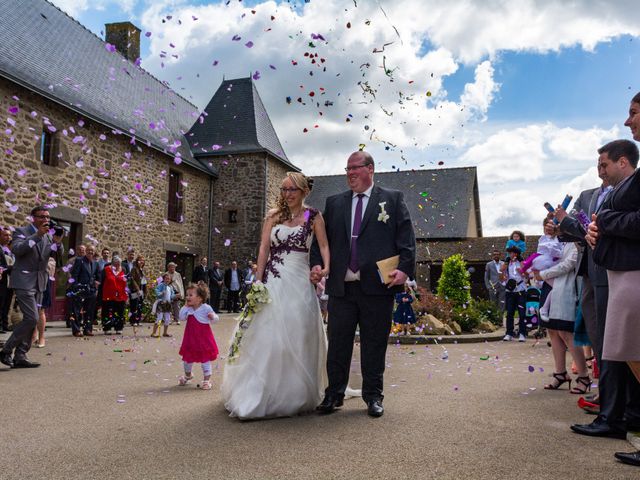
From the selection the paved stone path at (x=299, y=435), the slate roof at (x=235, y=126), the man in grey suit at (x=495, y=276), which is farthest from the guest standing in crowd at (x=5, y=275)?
the slate roof at (x=235, y=126)

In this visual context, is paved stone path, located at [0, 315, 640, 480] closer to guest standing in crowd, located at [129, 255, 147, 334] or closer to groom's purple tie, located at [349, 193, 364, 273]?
groom's purple tie, located at [349, 193, 364, 273]

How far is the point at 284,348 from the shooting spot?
4.00 meters

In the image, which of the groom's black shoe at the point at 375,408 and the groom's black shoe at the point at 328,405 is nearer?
the groom's black shoe at the point at 375,408

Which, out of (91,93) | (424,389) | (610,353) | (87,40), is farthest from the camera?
(87,40)

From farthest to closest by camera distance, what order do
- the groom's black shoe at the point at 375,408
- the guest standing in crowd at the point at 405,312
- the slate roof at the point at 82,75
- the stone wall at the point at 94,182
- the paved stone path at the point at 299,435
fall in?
the slate roof at the point at 82,75 → the stone wall at the point at 94,182 → the guest standing in crowd at the point at 405,312 → the groom's black shoe at the point at 375,408 → the paved stone path at the point at 299,435

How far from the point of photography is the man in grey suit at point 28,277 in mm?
6234

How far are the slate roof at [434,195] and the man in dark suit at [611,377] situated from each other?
24.6 m

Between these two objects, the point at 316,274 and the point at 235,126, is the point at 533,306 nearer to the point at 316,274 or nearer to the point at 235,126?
the point at 316,274

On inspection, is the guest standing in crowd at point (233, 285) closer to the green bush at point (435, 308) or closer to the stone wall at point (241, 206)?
the stone wall at point (241, 206)

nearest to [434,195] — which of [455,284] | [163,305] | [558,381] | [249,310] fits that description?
[455,284]

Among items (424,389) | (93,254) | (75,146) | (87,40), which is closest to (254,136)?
(87,40)

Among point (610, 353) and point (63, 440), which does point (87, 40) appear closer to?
point (63, 440)

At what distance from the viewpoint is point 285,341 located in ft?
13.2

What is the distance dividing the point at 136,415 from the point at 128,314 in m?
10.5
